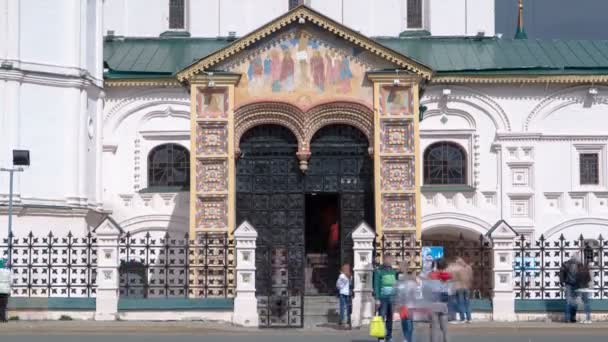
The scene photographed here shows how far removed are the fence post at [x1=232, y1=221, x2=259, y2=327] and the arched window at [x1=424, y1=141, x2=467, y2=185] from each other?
12.6m

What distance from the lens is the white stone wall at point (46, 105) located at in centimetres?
3288

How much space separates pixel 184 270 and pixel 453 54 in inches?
593

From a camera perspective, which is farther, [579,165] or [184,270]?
[579,165]

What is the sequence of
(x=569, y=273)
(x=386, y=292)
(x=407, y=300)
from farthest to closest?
(x=569, y=273), (x=386, y=292), (x=407, y=300)

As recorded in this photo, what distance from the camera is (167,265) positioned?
1032 inches

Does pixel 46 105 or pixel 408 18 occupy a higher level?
pixel 408 18

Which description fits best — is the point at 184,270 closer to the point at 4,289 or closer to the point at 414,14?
the point at 4,289

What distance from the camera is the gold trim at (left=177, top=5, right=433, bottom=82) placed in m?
31.9

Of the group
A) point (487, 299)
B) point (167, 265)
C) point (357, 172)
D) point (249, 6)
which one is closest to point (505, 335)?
point (487, 299)

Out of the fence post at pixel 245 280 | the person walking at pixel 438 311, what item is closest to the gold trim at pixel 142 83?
the fence post at pixel 245 280

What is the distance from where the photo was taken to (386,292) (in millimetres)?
23453

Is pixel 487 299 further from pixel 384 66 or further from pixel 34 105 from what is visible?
pixel 34 105

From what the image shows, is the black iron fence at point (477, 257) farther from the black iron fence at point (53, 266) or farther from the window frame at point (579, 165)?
the window frame at point (579, 165)

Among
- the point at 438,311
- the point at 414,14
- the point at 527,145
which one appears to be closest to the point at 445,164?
the point at 527,145
